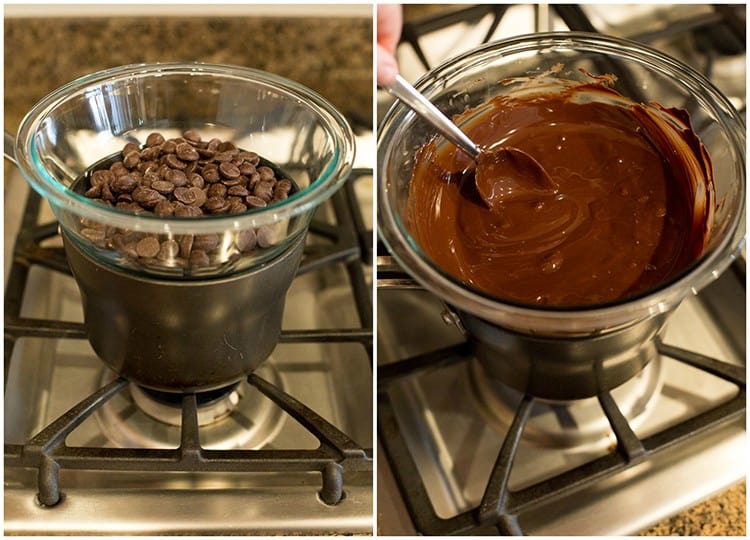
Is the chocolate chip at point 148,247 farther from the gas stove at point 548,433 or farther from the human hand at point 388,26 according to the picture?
the human hand at point 388,26

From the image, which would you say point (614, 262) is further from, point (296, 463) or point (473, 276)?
point (296, 463)

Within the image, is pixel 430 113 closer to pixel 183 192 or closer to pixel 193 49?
pixel 183 192

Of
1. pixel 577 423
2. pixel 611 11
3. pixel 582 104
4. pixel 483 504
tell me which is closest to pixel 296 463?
pixel 483 504

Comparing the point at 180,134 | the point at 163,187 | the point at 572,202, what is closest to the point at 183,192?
the point at 163,187

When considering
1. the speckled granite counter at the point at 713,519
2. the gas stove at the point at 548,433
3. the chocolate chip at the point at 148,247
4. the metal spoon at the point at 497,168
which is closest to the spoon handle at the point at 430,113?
the metal spoon at the point at 497,168

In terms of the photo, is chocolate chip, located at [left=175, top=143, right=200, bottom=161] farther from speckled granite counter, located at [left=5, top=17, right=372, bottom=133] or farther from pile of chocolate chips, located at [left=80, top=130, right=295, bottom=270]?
speckled granite counter, located at [left=5, top=17, right=372, bottom=133]

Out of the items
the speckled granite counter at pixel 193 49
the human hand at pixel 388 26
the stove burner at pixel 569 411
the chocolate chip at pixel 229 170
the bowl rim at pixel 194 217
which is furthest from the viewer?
the speckled granite counter at pixel 193 49
